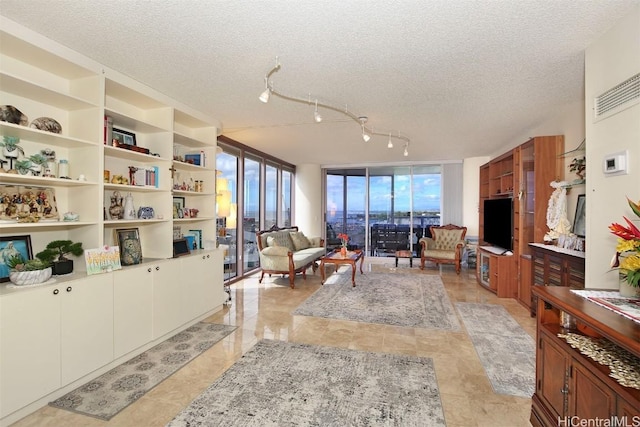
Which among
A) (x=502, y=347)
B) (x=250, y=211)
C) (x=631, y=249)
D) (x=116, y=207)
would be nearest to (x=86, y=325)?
(x=116, y=207)

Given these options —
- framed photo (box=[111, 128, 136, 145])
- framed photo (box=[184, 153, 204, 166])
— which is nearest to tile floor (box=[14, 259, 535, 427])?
framed photo (box=[184, 153, 204, 166])

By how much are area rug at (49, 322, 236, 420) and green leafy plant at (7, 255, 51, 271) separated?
3.05 ft

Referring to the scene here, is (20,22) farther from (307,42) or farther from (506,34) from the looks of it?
(506,34)

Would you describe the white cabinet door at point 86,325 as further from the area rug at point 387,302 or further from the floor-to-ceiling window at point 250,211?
the floor-to-ceiling window at point 250,211

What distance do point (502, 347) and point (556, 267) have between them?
3.76 ft

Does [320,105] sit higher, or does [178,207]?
[320,105]

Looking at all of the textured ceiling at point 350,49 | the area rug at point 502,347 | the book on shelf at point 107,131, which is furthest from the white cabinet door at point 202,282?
the area rug at point 502,347

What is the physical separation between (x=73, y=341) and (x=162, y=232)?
4.16 ft

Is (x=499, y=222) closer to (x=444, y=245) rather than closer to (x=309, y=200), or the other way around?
(x=444, y=245)

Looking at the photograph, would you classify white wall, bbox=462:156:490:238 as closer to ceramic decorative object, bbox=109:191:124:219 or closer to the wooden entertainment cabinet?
the wooden entertainment cabinet

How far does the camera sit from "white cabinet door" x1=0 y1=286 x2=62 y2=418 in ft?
5.98

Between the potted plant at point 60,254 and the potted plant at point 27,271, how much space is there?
0.37ft

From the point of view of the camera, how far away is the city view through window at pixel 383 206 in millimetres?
→ 7695

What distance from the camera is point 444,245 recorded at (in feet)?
22.7
